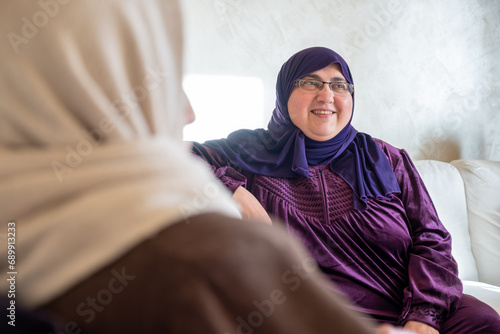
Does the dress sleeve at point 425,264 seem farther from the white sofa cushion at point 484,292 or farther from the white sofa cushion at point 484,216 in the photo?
the white sofa cushion at point 484,216

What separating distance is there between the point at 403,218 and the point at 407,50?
1.60 metres

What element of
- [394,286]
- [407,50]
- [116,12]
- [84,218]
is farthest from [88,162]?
[407,50]

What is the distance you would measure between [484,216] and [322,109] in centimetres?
140

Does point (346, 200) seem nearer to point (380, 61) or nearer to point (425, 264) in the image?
point (425, 264)

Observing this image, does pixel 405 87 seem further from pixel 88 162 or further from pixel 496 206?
pixel 88 162

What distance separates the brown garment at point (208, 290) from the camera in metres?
0.41

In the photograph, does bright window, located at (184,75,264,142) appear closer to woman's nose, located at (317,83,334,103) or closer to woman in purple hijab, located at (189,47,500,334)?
woman in purple hijab, located at (189,47,500,334)

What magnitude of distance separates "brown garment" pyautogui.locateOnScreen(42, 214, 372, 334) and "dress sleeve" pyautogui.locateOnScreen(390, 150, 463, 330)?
108 cm

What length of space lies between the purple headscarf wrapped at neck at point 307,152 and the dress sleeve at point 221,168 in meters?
0.03

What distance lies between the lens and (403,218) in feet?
5.25

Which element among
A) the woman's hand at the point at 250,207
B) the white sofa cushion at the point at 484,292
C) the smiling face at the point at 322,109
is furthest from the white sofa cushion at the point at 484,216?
the woman's hand at the point at 250,207

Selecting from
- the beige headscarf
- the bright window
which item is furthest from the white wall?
the beige headscarf

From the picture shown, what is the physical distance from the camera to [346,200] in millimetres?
1559

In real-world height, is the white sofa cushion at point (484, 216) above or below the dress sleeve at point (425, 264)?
below
